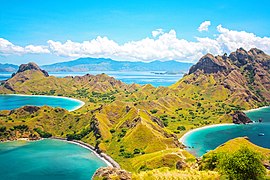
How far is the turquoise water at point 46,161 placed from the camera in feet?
419

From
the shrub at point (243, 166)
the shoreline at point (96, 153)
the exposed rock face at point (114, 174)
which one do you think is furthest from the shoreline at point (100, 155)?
the shrub at point (243, 166)

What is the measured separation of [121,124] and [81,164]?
169 feet

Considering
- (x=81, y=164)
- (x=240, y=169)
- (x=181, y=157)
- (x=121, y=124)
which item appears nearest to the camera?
(x=240, y=169)

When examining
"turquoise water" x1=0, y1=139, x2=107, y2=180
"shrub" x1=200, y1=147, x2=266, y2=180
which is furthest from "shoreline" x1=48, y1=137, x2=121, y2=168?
"shrub" x1=200, y1=147, x2=266, y2=180

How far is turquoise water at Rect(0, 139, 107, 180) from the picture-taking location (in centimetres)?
12775

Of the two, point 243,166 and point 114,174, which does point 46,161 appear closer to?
point 114,174

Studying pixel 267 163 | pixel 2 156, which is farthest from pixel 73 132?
pixel 267 163

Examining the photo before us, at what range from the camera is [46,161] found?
14550 cm

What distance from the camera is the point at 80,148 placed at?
167500 mm

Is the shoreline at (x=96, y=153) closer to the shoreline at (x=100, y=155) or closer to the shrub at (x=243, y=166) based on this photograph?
the shoreline at (x=100, y=155)

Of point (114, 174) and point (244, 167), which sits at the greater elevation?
point (244, 167)

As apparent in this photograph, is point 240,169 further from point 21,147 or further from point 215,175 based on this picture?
point 21,147

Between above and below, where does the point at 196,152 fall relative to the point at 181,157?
below

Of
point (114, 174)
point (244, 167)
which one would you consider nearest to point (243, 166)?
point (244, 167)
